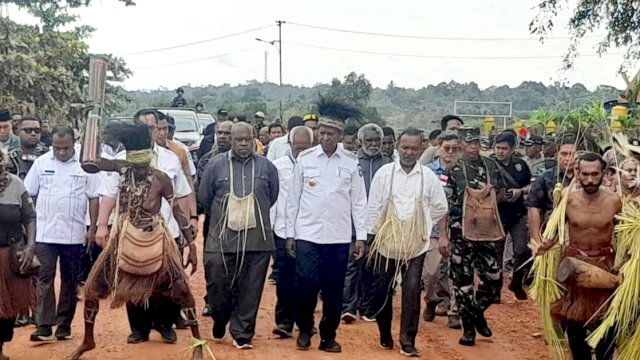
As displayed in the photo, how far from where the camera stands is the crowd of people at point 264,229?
780 cm

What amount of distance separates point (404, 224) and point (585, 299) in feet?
6.27

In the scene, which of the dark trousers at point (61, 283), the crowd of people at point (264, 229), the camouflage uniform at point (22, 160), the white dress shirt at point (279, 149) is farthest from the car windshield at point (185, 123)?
the dark trousers at point (61, 283)

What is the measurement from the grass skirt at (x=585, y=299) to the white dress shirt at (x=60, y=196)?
433cm

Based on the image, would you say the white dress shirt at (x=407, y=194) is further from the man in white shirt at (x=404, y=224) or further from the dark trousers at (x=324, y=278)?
the dark trousers at (x=324, y=278)

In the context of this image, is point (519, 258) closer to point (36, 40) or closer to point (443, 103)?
point (36, 40)

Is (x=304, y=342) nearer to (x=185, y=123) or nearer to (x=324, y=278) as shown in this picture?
(x=324, y=278)

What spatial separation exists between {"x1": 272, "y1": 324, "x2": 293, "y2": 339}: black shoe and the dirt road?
2.9 inches

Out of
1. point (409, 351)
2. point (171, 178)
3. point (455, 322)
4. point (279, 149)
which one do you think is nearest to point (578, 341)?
point (409, 351)

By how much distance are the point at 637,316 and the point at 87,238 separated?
4.87 meters

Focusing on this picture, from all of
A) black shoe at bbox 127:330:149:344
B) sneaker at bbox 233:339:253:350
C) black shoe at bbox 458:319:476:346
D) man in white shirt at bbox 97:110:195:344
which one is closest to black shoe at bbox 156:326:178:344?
man in white shirt at bbox 97:110:195:344

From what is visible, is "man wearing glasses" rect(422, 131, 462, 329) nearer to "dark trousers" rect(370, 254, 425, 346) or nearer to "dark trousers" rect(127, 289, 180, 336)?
"dark trousers" rect(370, 254, 425, 346)

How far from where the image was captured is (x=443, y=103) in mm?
61250

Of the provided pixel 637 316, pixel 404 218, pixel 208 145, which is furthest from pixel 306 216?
pixel 208 145

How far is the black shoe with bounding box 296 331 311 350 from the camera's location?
883cm
